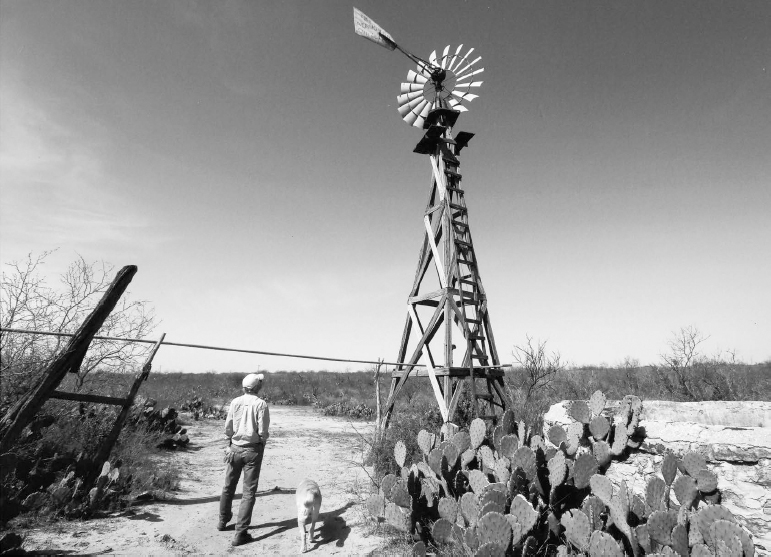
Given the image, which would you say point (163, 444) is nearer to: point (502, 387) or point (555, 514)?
point (502, 387)

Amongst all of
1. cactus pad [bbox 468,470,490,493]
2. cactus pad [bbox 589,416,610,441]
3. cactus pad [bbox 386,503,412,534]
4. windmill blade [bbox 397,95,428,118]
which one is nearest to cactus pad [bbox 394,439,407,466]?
cactus pad [bbox 386,503,412,534]

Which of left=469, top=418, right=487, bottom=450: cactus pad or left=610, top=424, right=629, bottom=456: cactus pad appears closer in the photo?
left=610, top=424, right=629, bottom=456: cactus pad

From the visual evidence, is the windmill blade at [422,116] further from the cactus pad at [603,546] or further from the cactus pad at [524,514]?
the cactus pad at [603,546]

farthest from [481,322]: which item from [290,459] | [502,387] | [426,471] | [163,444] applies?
[163,444]

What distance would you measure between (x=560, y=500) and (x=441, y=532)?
1087mm

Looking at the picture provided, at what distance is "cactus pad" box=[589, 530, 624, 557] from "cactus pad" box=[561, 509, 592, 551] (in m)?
0.17

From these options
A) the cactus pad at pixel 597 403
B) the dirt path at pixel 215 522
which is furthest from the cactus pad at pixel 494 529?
the dirt path at pixel 215 522

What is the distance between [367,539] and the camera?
400 cm

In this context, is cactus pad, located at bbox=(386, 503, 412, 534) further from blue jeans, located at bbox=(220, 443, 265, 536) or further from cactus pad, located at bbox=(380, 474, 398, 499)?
blue jeans, located at bbox=(220, 443, 265, 536)

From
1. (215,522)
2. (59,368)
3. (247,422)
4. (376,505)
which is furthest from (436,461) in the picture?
(59,368)

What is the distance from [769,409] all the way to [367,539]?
481 cm

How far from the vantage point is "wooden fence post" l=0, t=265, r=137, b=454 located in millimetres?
3070

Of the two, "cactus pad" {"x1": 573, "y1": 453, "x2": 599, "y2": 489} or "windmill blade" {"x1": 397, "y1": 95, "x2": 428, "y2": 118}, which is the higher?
"windmill blade" {"x1": 397, "y1": 95, "x2": 428, "y2": 118}

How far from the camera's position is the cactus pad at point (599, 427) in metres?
3.42
